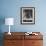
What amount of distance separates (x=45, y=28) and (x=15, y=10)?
3.94ft

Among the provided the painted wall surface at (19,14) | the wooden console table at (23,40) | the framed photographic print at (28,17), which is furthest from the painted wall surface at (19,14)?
the wooden console table at (23,40)

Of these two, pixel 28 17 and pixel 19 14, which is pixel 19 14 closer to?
pixel 19 14

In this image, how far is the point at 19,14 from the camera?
4500mm

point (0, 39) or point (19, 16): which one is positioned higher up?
point (19, 16)

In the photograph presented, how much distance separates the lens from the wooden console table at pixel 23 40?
156 inches

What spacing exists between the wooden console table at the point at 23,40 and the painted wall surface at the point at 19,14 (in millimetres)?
586

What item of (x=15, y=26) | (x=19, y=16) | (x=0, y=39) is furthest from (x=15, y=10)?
(x=0, y=39)

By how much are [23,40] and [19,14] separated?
3.20ft

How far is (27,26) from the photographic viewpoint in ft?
14.9

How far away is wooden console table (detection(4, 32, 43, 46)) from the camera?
396 centimetres

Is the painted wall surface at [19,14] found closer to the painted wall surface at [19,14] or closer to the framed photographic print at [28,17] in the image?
the painted wall surface at [19,14]

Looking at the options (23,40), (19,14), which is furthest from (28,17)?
(23,40)

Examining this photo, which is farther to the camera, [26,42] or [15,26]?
[15,26]

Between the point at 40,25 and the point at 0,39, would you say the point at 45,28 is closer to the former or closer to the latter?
the point at 40,25
